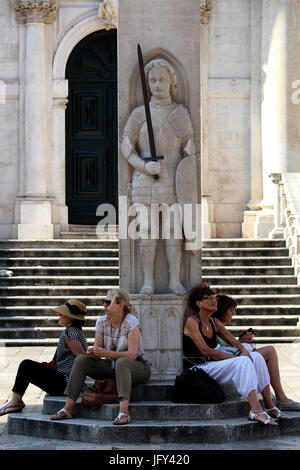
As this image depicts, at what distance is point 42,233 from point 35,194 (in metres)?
0.74

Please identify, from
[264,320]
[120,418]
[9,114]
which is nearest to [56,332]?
[264,320]

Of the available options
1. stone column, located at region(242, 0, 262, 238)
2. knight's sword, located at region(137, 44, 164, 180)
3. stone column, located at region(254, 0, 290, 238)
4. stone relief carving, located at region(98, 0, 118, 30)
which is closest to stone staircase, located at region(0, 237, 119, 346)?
stone column, located at region(254, 0, 290, 238)

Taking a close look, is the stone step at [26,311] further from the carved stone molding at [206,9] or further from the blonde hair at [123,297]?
the carved stone molding at [206,9]

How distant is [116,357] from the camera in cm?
853

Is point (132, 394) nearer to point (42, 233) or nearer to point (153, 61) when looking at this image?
point (153, 61)

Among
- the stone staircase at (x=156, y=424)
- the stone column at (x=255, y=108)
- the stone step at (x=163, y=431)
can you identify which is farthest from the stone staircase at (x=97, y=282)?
the stone step at (x=163, y=431)

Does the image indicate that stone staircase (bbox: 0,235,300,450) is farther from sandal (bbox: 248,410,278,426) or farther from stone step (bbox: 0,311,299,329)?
sandal (bbox: 248,410,278,426)

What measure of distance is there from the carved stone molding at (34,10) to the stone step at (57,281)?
16.7ft

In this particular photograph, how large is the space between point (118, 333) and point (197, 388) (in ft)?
2.65

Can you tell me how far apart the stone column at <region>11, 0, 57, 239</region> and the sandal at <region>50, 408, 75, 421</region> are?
947cm

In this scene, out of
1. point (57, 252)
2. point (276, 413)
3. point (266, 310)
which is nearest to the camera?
point (276, 413)

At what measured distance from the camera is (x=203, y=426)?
8164mm

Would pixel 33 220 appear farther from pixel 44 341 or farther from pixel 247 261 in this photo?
pixel 44 341
